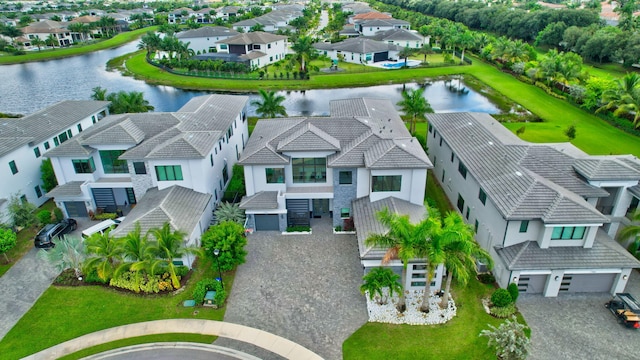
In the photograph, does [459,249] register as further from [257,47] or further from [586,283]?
[257,47]

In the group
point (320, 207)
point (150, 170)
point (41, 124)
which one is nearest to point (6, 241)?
point (150, 170)

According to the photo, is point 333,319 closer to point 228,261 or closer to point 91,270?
point 228,261

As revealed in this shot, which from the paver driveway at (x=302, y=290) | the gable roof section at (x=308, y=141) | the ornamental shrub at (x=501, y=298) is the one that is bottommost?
the paver driveway at (x=302, y=290)

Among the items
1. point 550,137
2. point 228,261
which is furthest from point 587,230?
point 550,137

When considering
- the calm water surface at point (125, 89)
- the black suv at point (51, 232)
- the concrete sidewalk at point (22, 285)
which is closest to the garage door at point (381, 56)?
the calm water surface at point (125, 89)

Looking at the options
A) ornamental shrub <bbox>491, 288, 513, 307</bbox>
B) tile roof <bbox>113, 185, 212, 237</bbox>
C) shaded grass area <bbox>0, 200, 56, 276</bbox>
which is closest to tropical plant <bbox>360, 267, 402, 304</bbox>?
ornamental shrub <bbox>491, 288, 513, 307</bbox>

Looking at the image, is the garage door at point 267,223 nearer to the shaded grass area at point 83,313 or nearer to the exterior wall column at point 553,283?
the shaded grass area at point 83,313
